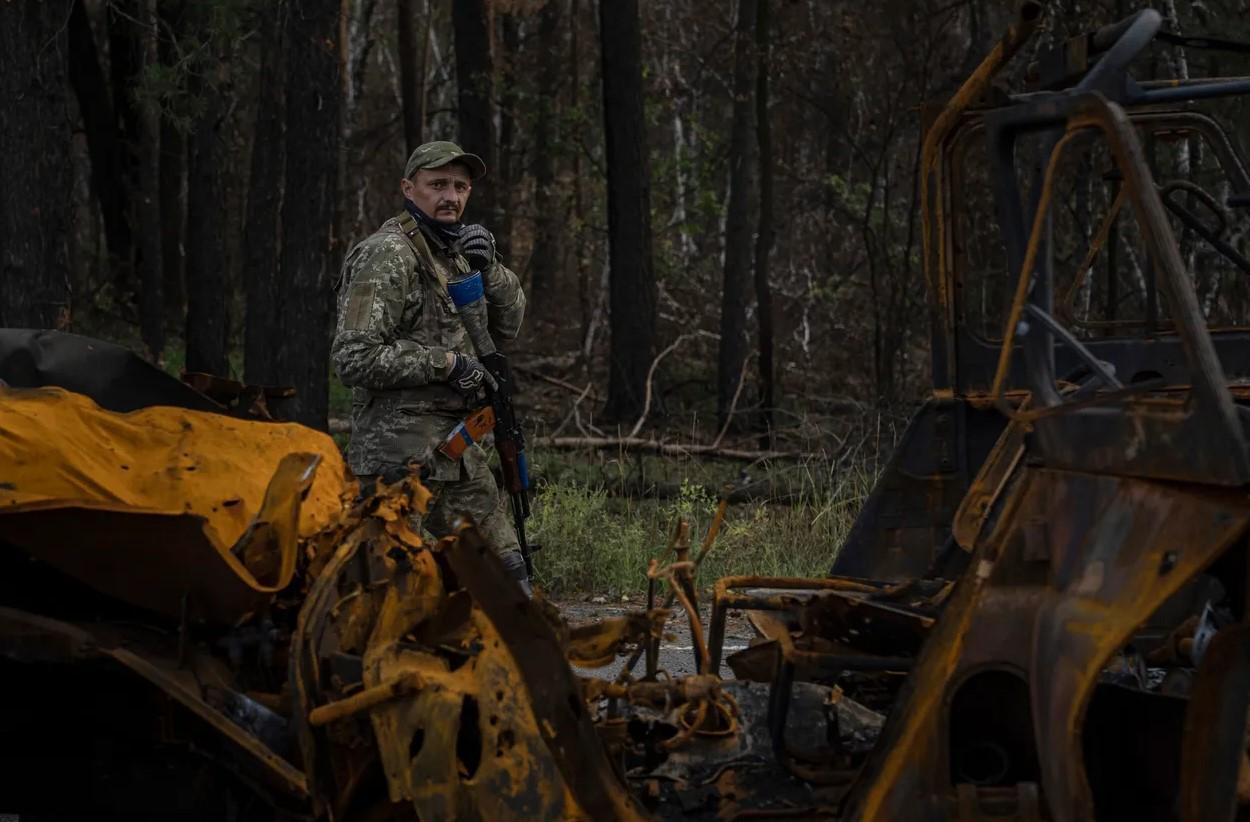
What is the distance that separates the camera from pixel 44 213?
9.96 m

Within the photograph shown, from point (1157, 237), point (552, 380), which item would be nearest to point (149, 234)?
point (552, 380)

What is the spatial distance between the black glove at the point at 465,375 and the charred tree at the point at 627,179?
390 inches

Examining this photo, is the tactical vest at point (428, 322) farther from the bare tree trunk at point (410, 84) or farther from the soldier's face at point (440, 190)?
the bare tree trunk at point (410, 84)

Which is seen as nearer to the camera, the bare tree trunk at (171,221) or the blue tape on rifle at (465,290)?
the blue tape on rifle at (465,290)

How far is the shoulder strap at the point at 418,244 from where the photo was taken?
627cm

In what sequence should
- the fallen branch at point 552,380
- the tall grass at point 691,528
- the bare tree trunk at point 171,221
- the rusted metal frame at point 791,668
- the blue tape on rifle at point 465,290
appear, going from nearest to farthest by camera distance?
the rusted metal frame at point 791,668, the blue tape on rifle at point 465,290, the tall grass at point 691,528, the fallen branch at point 552,380, the bare tree trunk at point 171,221

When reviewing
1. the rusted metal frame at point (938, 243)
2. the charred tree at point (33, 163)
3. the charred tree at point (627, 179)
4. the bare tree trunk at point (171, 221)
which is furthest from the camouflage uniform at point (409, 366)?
the bare tree trunk at point (171, 221)

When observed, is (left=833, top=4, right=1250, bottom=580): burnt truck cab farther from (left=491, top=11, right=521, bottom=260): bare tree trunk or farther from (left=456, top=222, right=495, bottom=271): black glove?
(left=491, top=11, right=521, bottom=260): bare tree trunk

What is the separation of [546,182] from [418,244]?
18.5 m

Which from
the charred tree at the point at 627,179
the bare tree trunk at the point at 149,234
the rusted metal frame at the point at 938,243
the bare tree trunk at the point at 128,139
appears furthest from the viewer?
the bare tree trunk at the point at 128,139

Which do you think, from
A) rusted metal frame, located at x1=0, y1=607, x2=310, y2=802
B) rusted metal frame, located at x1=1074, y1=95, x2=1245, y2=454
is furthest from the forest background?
rusted metal frame, located at x1=1074, y1=95, x2=1245, y2=454

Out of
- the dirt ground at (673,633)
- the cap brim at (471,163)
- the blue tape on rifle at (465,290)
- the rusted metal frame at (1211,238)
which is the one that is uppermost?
the cap brim at (471,163)

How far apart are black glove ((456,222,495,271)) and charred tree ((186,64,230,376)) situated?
12.0m

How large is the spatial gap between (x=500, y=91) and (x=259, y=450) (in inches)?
722
